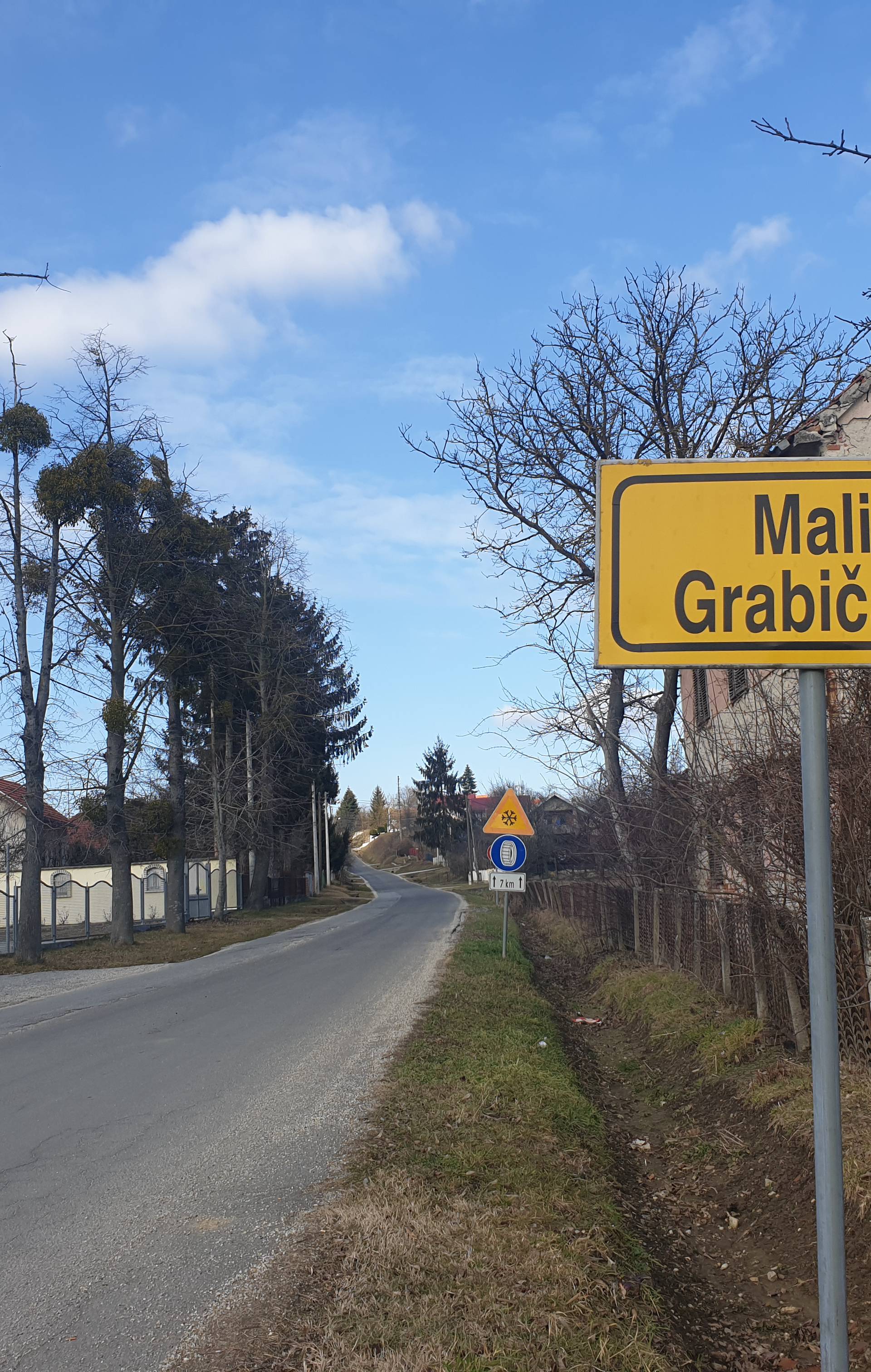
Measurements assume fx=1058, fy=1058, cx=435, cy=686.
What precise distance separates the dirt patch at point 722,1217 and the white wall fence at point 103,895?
22333 millimetres

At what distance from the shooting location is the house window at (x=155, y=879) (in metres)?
35.0

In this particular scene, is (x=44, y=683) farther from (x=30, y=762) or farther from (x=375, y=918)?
(x=375, y=918)

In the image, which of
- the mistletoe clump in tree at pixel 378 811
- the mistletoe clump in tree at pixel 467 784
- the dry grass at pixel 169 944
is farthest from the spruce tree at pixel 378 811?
the dry grass at pixel 169 944

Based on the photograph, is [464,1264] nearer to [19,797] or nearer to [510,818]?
[510,818]

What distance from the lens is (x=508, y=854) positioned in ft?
55.9

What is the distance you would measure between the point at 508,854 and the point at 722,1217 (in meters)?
11.2

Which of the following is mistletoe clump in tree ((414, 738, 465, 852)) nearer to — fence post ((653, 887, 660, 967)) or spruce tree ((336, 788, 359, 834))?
spruce tree ((336, 788, 359, 834))

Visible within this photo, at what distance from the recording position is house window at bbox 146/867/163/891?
34969 mm

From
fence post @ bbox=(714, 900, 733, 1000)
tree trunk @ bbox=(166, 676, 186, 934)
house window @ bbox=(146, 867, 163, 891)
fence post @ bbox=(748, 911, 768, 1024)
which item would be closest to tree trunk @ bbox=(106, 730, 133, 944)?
tree trunk @ bbox=(166, 676, 186, 934)

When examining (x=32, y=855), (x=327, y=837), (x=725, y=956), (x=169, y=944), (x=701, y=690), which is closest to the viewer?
(x=725, y=956)

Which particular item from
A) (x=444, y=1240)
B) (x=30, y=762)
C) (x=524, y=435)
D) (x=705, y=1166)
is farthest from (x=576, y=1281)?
(x=30, y=762)

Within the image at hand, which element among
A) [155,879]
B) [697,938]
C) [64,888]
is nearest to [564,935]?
[697,938]

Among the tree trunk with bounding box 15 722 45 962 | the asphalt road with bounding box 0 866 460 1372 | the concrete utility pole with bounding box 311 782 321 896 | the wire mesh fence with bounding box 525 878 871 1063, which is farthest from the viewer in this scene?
the concrete utility pole with bounding box 311 782 321 896

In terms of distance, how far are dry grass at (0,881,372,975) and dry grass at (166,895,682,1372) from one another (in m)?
14.6
